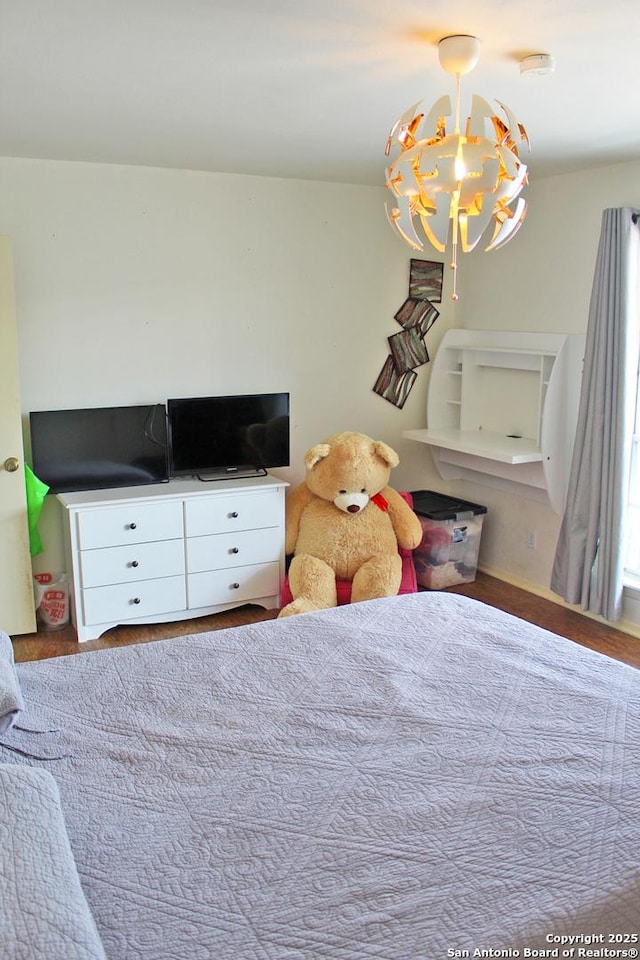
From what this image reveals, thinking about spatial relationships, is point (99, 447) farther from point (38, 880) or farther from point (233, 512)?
point (38, 880)

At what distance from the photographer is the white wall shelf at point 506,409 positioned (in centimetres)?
425

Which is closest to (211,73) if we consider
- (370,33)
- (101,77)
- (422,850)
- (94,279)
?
(101,77)

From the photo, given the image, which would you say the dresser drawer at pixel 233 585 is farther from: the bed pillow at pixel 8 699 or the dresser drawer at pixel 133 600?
the bed pillow at pixel 8 699

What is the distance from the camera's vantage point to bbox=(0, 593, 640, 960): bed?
4.38 feet

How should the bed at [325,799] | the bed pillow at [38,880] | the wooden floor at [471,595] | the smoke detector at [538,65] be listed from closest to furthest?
1. the bed pillow at [38,880]
2. the bed at [325,799]
3. the smoke detector at [538,65]
4. the wooden floor at [471,595]

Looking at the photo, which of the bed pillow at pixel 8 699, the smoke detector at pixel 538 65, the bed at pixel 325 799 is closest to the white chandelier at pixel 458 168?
the smoke detector at pixel 538 65

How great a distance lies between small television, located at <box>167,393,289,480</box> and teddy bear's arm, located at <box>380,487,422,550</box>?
26.6 inches

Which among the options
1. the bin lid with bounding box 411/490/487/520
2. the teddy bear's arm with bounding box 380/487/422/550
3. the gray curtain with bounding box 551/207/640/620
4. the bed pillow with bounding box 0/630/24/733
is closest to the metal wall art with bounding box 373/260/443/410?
the bin lid with bounding box 411/490/487/520

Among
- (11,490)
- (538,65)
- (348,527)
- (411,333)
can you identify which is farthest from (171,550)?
(538,65)

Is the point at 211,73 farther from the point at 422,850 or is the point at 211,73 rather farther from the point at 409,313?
the point at 409,313

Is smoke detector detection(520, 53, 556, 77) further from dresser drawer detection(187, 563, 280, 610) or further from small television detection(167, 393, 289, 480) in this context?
dresser drawer detection(187, 563, 280, 610)

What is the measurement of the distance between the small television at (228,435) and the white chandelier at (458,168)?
2.27m

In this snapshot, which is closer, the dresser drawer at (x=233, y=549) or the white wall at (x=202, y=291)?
the white wall at (x=202, y=291)

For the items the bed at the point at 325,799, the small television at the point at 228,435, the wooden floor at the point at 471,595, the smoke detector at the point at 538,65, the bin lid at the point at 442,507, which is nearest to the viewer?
the bed at the point at 325,799
